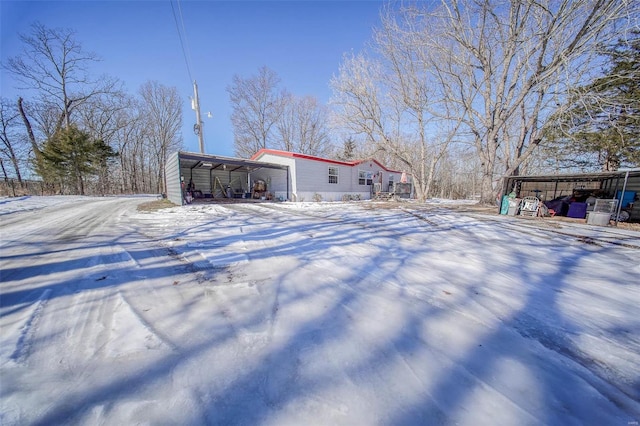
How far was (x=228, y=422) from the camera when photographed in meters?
0.97

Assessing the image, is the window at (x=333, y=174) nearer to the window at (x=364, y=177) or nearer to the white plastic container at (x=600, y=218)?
the window at (x=364, y=177)

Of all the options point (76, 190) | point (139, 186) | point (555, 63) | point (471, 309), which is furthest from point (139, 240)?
point (139, 186)

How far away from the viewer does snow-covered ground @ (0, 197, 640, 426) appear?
104 cm

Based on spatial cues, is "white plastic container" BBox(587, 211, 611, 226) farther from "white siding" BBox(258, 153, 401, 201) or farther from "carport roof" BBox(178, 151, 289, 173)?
"carport roof" BBox(178, 151, 289, 173)

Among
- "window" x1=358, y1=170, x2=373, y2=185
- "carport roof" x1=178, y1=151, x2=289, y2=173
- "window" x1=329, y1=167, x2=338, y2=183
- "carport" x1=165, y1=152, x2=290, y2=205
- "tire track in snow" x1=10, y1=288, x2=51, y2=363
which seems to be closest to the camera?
"tire track in snow" x1=10, y1=288, x2=51, y2=363

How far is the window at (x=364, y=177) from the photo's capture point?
55.3 feet

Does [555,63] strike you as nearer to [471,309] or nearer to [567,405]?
[471,309]

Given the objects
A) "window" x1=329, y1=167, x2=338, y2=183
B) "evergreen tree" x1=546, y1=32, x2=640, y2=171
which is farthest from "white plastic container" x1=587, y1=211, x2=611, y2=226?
"window" x1=329, y1=167, x2=338, y2=183

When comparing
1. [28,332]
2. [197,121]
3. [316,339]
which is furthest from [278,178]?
[316,339]

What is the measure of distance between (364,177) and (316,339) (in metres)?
16.5

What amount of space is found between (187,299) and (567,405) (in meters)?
2.62

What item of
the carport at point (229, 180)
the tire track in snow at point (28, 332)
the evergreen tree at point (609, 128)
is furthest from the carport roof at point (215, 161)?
the evergreen tree at point (609, 128)

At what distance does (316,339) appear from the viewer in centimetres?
151

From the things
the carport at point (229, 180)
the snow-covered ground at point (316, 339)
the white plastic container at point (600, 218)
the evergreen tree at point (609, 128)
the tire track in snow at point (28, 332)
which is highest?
the evergreen tree at point (609, 128)
